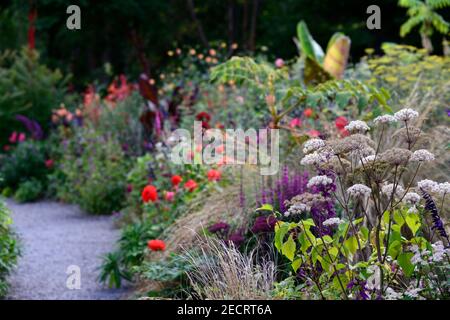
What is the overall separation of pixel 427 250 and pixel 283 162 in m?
2.49

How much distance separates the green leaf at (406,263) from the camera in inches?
112

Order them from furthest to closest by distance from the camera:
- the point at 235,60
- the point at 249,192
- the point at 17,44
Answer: the point at 17,44, the point at 235,60, the point at 249,192

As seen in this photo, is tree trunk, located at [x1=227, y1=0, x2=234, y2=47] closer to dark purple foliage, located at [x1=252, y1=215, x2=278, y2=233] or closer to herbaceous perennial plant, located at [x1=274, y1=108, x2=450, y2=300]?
dark purple foliage, located at [x1=252, y1=215, x2=278, y2=233]

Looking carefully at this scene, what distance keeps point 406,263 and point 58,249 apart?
4.79 metres

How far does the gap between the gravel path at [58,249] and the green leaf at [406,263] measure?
289 cm

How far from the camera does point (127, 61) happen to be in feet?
72.6

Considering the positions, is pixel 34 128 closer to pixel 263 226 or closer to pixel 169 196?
pixel 169 196

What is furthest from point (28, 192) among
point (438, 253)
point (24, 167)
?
point (438, 253)

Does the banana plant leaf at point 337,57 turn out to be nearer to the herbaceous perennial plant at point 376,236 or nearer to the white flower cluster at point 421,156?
the herbaceous perennial plant at point 376,236

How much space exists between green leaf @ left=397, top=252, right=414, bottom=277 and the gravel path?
2.89 m

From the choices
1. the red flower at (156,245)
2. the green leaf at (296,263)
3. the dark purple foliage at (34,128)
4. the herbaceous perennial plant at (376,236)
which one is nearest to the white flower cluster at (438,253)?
the herbaceous perennial plant at (376,236)
